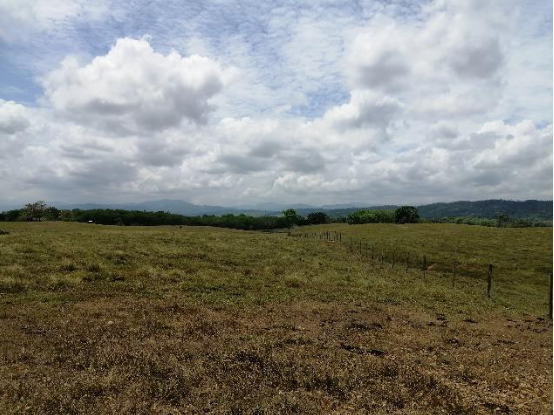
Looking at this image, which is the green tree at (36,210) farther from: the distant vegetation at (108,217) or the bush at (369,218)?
the bush at (369,218)

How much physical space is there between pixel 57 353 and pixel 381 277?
28.5m

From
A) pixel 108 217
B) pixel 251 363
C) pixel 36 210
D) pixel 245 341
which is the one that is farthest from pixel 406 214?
pixel 251 363

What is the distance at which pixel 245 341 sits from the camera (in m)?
14.6

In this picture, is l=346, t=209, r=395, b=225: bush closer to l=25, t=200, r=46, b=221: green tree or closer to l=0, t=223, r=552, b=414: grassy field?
l=25, t=200, r=46, b=221: green tree

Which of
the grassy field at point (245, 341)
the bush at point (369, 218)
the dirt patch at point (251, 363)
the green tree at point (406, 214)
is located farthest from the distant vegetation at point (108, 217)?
the dirt patch at point (251, 363)

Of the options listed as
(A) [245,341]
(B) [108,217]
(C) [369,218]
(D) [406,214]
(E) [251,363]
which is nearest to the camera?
(E) [251,363]

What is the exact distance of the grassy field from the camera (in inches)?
394

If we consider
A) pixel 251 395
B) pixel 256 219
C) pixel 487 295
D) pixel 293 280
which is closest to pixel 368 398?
pixel 251 395

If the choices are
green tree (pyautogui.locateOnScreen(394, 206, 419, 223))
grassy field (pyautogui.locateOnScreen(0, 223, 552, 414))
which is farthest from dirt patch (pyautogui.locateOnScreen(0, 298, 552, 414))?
green tree (pyautogui.locateOnScreen(394, 206, 419, 223))

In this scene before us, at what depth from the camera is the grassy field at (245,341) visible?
1002 cm

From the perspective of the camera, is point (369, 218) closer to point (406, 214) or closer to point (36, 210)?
point (406, 214)

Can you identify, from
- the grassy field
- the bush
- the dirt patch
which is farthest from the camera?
the bush

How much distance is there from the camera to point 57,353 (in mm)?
11992

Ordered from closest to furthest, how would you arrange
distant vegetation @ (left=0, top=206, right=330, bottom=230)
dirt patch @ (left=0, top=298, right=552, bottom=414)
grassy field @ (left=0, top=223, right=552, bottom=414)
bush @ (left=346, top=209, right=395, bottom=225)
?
dirt patch @ (left=0, top=298, right=552, bottom=414) < grassy field @ (left=0, top=223, right=552, bottom=414) < distant vegetation @ (left=0, top=206, right=330, bottom=230) < bush @ (left=346, top=209, right=395, bottom=225)
